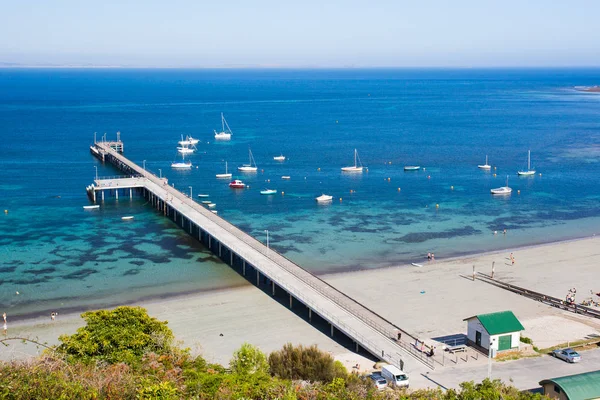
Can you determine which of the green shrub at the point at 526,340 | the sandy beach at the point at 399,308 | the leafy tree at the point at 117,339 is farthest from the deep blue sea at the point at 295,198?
the green shrub at the point at 526,340

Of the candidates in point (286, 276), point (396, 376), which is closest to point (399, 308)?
point (286, 276)

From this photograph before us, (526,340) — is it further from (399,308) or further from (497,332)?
(399,308)

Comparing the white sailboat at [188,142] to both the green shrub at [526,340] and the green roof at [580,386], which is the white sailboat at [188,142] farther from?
the green roof at [580,386]

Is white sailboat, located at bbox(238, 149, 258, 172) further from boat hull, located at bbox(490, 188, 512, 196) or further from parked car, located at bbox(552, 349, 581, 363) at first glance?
parked car, located at bbox(552, 349, 581, 363)

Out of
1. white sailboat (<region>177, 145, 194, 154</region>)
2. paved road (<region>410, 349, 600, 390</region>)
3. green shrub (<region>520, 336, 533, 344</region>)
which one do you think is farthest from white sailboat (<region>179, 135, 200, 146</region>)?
paved road (<region>410, 349, 600, 390</region>)

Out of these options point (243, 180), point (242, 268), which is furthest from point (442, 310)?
point (243, 180)

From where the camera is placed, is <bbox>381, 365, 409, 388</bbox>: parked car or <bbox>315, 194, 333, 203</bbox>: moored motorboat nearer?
<bbox>381, 365, 409, 388</bbox>: parked car
